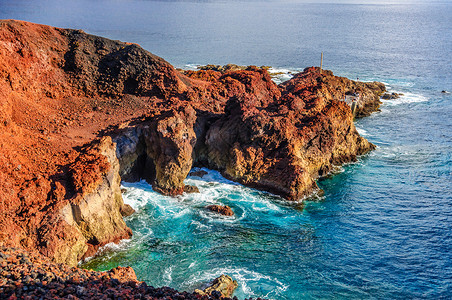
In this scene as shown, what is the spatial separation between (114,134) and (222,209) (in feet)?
40.3

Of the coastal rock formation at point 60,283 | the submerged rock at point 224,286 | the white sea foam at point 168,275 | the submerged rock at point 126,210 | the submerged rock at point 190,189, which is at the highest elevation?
the coastal rock formation at point 60,283

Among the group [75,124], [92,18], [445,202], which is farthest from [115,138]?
[92,18]

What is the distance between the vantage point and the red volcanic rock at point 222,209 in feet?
105

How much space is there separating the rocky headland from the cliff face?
10 cm

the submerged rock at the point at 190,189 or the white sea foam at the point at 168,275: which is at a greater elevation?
the submerged rock at the point at 190,189

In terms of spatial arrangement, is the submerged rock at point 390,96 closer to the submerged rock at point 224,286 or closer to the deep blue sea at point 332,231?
the deep blue sea at point 332,231

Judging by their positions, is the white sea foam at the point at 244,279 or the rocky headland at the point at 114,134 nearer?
the white sea foam at the point at 244,279

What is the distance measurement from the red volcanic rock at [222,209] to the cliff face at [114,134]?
4157 mm

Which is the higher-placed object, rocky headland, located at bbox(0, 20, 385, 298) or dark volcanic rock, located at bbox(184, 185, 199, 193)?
rocky headland, located at bbox(0, 20, 385, 298)

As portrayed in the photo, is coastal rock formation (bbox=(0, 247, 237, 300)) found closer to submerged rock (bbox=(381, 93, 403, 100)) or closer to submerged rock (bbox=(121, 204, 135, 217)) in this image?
submerged rock (bbox=(121, 204, 135, 217))

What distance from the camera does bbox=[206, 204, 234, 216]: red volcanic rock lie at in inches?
1258

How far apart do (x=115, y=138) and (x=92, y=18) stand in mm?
135804

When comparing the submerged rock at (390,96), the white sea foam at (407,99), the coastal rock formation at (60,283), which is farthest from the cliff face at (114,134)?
the submerged rock at (390,96)

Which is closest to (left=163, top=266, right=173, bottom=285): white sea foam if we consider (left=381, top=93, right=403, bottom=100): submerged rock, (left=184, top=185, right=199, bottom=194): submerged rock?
(left=184, top=185, right=199, bottom=194): submerged rock
